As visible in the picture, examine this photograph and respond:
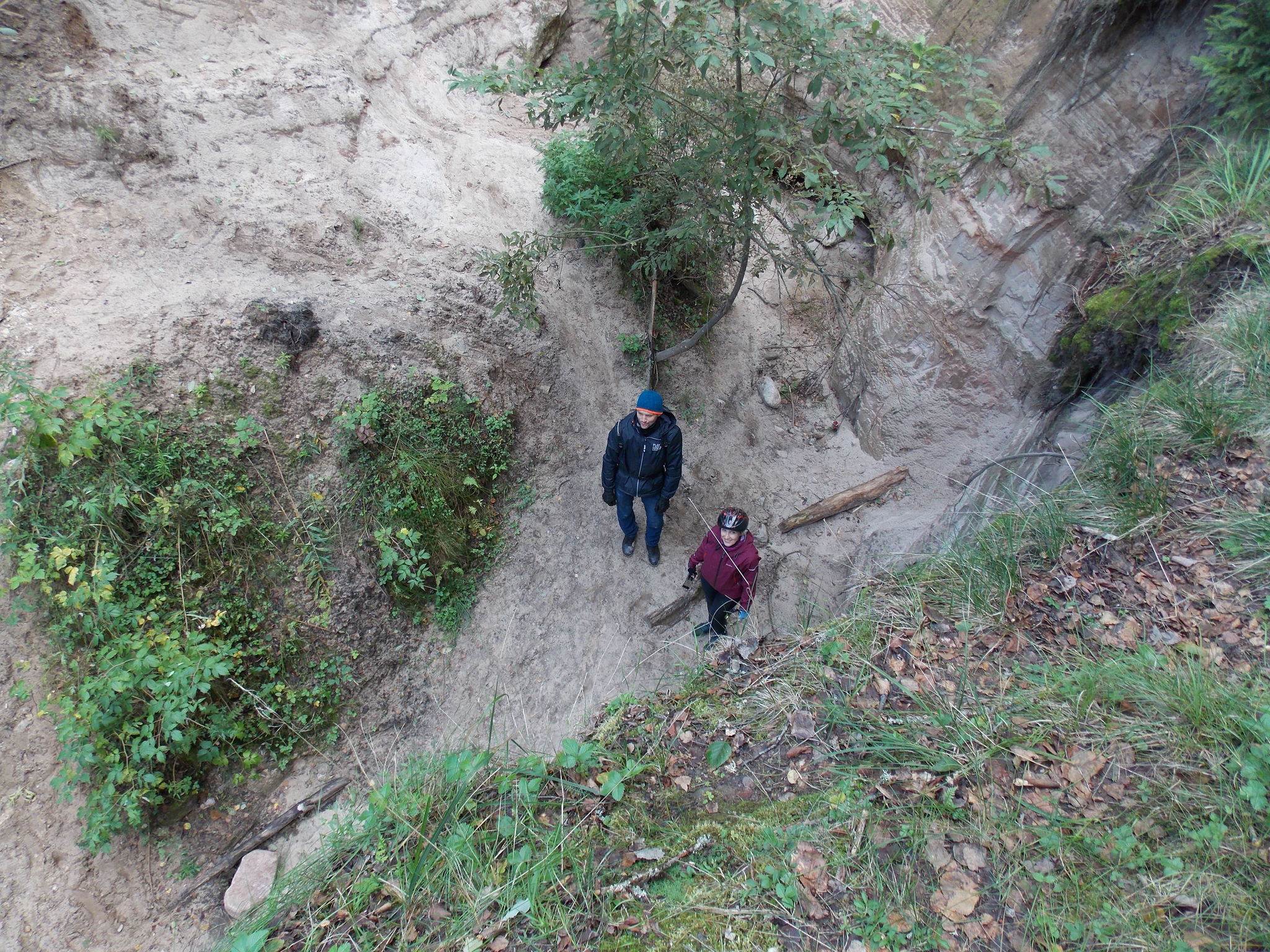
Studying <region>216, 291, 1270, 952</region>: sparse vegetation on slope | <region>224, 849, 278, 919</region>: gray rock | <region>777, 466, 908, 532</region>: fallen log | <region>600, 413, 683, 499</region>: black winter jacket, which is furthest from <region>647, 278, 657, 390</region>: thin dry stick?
<region>224, 849, 278, 919</region>: gray rock

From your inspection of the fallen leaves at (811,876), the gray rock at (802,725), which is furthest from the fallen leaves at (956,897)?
the gray rock at (802,725)

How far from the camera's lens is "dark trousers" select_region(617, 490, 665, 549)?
5.75m

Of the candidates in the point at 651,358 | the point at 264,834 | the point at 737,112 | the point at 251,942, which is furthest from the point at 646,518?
the point at 251,942

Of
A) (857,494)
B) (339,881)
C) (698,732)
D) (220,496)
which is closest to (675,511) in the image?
(857,494)

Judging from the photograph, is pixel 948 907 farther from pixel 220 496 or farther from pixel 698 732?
pixel 220 496

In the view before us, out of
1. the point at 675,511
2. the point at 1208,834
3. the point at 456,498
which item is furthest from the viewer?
the point at 675,511

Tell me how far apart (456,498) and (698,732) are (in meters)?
3.29

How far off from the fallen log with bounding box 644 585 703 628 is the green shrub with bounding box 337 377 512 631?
64.7 inches

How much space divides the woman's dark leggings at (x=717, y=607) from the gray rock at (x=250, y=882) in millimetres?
3416

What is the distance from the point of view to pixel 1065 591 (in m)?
3.17

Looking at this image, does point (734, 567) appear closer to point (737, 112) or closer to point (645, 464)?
point (645, 464)

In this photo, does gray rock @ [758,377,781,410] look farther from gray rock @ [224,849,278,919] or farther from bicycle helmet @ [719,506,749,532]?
gray rock @ [224,849,278,919]

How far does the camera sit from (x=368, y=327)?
5.34 metres

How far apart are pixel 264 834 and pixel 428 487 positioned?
2.69 m
